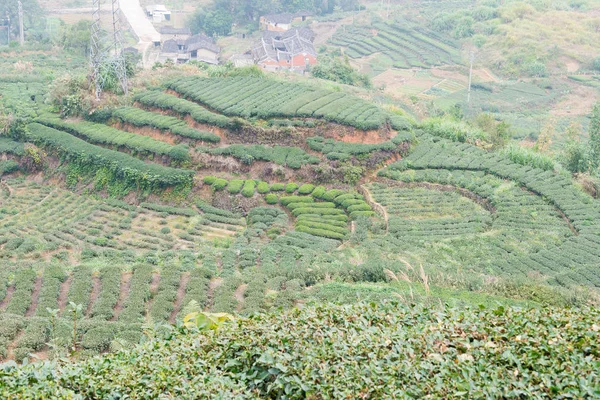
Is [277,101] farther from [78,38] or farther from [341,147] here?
[78,38]

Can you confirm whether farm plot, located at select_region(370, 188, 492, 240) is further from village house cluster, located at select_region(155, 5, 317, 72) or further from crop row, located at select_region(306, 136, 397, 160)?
village house cluster, located at select_region(155, 5, 317, 72)

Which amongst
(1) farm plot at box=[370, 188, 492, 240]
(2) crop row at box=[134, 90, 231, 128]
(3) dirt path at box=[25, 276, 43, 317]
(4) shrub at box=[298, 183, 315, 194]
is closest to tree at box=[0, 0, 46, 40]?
(2) crop row at box=[134, 90, 231, 128]

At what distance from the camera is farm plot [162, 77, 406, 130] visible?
125 ft

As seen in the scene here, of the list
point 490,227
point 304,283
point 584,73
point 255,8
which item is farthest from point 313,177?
point 255,8

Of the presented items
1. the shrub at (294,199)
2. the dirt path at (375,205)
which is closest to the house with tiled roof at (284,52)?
the dirt path at (375,205)

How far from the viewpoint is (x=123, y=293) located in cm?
2136

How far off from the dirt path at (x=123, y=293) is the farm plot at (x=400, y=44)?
5568 centimetres

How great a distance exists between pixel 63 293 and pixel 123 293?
1.74 metres

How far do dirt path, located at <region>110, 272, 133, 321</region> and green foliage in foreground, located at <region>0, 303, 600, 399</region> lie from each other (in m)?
8.27

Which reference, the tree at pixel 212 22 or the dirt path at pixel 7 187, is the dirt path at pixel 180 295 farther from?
the tree at pixel 212 22

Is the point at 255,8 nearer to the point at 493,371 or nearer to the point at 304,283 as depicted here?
the point at 304,283

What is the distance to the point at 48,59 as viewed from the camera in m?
60.8

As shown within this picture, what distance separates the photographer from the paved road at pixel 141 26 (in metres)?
75.9

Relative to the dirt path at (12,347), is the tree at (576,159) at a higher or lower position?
lower
